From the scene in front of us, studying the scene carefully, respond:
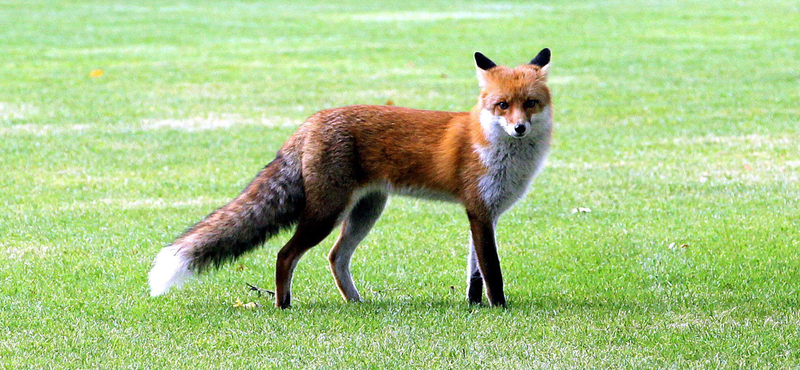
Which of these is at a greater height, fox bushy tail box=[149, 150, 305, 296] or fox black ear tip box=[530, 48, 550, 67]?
fox black ear tip box=[530, 48, 550, 67]

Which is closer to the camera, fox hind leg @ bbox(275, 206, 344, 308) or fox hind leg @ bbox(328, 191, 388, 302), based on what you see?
fox hind leg @ bbox(275, 206, 344, 308)

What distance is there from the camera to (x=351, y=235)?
23.8 feet

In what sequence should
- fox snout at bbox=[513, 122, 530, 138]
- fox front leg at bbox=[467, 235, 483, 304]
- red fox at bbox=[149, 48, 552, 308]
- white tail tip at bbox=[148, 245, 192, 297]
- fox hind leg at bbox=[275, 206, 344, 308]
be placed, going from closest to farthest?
fox snout at bbox=[513, 122, 530, 138]
white tail tip at bbox=[148, 245, 192, 297]
red fox at bbox=[149, 48, 552, 308]
fox hind leg at bbox=[275, 206, 344, 308]
fox front leg at bbox=[467, 235, 483, 304]

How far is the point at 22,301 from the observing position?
22.2 ft

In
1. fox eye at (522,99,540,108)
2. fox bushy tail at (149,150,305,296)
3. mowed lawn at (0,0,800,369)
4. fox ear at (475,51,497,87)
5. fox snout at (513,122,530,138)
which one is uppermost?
fox ear at (475,51,497,87)

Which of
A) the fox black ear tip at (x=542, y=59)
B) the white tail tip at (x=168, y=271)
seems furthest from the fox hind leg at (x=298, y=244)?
the fox black ear tip at (x=542, y=59)

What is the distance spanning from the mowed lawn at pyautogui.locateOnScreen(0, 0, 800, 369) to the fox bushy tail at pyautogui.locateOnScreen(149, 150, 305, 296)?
0.96 feet

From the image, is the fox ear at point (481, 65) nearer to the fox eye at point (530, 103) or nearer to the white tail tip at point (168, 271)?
the fox eye at point (530, 103)

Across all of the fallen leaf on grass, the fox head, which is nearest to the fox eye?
the fox head

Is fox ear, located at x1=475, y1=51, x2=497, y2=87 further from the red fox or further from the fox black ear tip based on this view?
the fox black ear tip

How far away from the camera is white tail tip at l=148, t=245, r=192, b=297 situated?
6.48 metres

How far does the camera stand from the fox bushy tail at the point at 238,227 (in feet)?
21.4

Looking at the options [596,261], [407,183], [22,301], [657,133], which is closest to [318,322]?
[407,183]

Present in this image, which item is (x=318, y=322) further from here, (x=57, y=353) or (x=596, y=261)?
(x=596, y=261)
